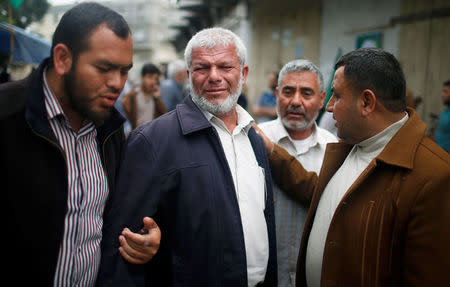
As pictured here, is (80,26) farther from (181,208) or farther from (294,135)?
(294,135)

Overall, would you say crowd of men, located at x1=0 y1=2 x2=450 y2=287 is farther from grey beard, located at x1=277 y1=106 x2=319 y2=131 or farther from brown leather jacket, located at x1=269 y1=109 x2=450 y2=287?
grey beard, located at x1=277 y1=106 x2=319 y2=131

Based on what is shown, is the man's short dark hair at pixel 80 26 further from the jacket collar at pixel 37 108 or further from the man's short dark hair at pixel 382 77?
the man's short dark hair at pixel 382 77

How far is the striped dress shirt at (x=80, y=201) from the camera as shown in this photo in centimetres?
148

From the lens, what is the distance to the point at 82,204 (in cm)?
155

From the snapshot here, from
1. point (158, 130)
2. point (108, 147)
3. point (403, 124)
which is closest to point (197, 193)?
point (158, 130)

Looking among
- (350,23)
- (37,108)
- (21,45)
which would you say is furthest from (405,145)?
(350,23)

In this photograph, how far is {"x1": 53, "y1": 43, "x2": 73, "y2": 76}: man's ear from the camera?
4.79 feet

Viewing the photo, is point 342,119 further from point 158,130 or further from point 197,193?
point 158,130

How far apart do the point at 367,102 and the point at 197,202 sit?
1042 mm

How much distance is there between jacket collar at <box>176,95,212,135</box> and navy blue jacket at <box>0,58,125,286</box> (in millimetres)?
662

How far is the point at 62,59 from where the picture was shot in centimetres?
147

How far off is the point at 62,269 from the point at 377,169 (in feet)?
5.15

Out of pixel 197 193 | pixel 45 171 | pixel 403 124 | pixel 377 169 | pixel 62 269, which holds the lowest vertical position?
pixel 62 269

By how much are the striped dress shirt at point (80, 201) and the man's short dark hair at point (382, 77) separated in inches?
55.9
